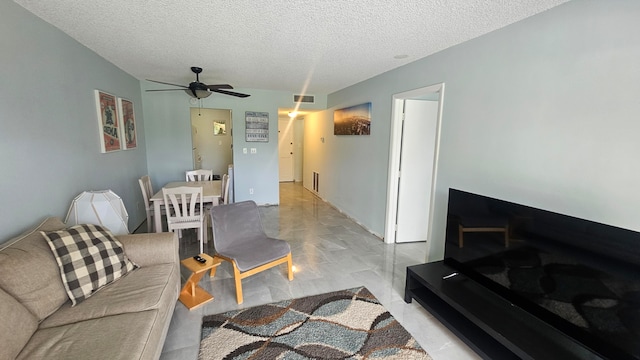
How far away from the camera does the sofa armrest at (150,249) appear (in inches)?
82.0

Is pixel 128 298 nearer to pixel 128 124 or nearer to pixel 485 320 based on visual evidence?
pixel 485 320

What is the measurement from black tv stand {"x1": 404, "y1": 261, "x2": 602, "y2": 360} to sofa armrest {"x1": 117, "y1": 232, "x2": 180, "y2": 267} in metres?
2.02

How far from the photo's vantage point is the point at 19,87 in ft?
6.21

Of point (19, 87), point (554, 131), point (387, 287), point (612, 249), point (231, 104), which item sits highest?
point (231, 104)

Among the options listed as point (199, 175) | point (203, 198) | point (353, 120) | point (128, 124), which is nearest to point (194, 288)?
point (203, 198)

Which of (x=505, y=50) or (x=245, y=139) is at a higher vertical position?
(x=505, y=50)

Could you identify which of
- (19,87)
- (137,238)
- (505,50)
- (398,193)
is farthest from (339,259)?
(19,87)

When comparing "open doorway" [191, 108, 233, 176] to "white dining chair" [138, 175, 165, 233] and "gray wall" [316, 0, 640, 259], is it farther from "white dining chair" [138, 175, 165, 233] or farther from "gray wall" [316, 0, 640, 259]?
"gray wall" [316, 0, 640, 259]

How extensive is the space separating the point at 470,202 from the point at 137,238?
8.73ft

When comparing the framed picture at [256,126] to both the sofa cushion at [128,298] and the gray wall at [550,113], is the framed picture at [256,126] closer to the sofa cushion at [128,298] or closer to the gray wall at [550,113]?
the gray wall at [550,113]

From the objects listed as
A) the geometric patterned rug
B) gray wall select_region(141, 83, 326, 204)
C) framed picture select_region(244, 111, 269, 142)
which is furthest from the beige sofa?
framed picture select_region(244, 111, 269, 142)

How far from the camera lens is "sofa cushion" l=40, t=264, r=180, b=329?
152 cm

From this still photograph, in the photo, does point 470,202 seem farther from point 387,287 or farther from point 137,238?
point 137,238

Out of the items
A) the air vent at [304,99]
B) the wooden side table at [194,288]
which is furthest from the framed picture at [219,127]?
the wooden side table at [194,288]
